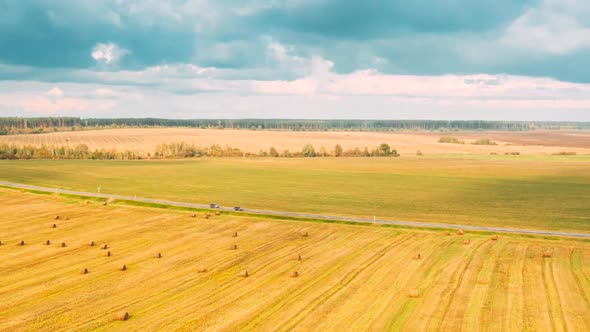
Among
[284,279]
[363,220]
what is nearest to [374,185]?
[363,220]

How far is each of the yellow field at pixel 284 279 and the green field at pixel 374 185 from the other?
1861 centimetres

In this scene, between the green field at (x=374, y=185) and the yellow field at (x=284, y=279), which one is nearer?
the yellow field at (x=284, y=279)

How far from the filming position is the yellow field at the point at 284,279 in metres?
33.3

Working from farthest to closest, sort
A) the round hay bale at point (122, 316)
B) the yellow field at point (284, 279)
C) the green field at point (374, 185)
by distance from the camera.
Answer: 1. the green field at point (374, 185)
2. the yellow field at point (284, 279)
3. the round hay bale at point (122, 316)

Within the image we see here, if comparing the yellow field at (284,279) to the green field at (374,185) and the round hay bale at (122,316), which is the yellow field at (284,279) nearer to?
the round hay bale at (122,316)

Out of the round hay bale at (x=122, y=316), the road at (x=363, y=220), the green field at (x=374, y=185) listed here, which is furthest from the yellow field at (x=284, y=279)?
the green field at (x=374, y=185)

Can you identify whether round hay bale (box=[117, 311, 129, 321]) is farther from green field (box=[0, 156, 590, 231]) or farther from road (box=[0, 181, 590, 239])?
green field (box=[0, 156, 590, 231])

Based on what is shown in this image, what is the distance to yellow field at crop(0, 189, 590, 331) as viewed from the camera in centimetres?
3334

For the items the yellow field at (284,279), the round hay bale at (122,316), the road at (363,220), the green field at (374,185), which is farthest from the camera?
the green field at (374,185)

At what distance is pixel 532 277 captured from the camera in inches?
1704

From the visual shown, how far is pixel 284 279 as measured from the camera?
4247 cm

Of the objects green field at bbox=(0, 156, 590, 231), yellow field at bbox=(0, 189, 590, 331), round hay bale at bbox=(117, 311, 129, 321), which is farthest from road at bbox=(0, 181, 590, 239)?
round hay bale at bbox=(117, 311, 129, 321)

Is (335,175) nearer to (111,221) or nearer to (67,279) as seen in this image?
(111,221)

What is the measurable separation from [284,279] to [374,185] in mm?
75475
